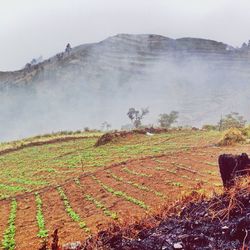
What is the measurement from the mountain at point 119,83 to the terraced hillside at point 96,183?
211ft

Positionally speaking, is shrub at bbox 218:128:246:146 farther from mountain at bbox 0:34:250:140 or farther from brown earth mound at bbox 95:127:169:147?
mountain at bbox 0:34:250:140

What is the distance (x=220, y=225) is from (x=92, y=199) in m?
8.67

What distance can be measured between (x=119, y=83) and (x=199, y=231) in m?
103

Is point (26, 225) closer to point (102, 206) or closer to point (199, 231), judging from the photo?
point (102, 206)

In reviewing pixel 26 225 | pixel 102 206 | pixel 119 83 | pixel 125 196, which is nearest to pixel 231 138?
pixel 125 196

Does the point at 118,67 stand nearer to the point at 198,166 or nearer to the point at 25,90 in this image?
the point at 25,90

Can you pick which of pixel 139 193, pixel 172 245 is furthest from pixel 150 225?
pixel 139 193

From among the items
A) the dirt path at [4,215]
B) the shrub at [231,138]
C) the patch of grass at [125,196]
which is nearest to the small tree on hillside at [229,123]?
the shrub at [231,138]

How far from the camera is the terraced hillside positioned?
1246 cm

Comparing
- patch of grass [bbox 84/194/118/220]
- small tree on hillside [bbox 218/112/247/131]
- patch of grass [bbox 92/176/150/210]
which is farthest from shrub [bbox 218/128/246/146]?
small tree on hillside [bbox 218/112/247/131]

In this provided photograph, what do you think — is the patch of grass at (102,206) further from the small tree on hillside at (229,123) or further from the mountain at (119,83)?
the mountain at (119,83)

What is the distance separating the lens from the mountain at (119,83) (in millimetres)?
97500

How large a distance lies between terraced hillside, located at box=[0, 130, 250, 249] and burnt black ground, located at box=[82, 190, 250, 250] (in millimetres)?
1796

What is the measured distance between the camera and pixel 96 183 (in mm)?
17219
